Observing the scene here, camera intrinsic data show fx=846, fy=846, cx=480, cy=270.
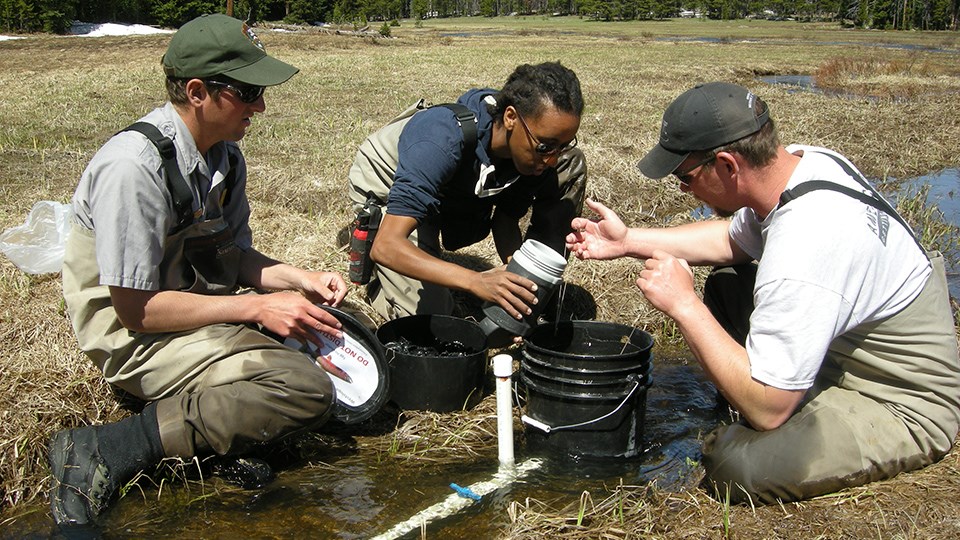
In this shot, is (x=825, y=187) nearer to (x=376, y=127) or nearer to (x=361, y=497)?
(x=361, y=497)

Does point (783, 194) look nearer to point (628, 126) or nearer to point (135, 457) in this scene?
point (135, 457)

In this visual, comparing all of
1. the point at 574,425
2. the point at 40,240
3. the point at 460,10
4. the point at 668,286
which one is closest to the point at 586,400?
the point at 574,425

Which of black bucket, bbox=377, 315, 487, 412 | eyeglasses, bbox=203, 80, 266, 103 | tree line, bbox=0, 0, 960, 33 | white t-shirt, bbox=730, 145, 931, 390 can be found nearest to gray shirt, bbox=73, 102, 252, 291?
eyeglasses, bbox=203, 80, 266, 103

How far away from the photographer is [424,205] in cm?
444

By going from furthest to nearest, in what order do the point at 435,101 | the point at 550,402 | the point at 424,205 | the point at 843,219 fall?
1. the point at 435,101
2. the point at 424,205
3. the point at 550,402
4. the point at 843,219

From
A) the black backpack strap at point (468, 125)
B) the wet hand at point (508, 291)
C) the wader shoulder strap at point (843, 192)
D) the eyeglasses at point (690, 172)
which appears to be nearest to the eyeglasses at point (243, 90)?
the black backpack strap at point (468, 125)

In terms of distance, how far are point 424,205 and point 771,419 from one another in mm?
2053

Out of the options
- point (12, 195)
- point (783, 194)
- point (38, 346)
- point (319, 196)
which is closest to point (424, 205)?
point (783, 194)

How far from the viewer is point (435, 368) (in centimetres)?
432

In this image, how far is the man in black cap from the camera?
9.93 feet

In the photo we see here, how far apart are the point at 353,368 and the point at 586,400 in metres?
1.15

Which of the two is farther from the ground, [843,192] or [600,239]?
[843,192]

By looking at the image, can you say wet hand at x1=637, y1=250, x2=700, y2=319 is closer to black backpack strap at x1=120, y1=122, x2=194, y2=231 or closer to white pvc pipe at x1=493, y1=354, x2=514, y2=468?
white pvc pipe at x1=493, y1=354, x2=514, y2=468

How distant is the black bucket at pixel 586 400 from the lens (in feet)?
13.0
